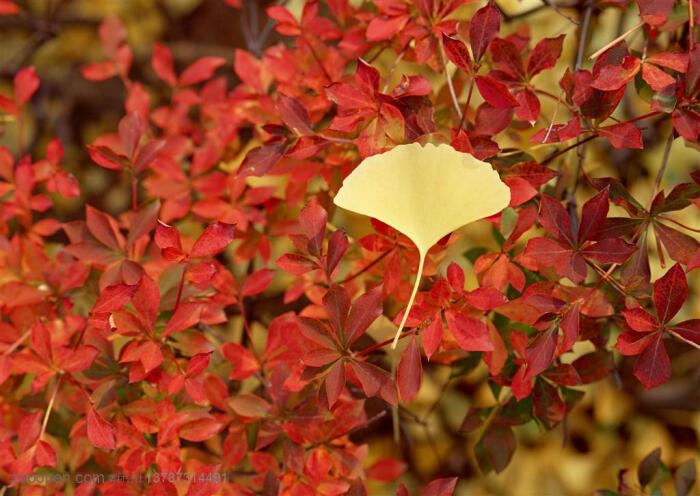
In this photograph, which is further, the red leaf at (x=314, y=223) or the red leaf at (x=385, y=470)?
the red leaf at (x=385, y=470)

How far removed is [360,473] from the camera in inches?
25.2

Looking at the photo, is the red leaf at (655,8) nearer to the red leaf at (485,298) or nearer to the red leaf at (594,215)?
the red leaf at (594,215)

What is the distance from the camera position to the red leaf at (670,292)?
1.69 ft

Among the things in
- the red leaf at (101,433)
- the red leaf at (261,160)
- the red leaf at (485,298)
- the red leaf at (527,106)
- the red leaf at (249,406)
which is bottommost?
the red leaf at (249,406)

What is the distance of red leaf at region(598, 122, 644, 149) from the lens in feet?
1.75

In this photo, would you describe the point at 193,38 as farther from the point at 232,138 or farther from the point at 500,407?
the point at 500,407

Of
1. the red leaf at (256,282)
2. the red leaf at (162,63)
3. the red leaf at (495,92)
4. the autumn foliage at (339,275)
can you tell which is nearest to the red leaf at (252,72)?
the autumn foliage at (339,275)

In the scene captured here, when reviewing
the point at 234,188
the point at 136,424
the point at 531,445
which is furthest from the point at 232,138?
the point at 531,445

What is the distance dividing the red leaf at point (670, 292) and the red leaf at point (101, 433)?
450mm

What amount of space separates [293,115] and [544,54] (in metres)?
0.22

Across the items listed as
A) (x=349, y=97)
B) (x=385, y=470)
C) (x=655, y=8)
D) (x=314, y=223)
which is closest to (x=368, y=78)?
(x=349, y=97)

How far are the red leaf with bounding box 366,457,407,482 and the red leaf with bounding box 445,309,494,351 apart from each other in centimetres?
31

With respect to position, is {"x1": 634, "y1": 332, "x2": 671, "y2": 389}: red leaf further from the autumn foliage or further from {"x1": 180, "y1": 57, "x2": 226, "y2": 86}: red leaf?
{"x1": 180, "y1": 57, "x2": 226, "y2": 86}: red leaf

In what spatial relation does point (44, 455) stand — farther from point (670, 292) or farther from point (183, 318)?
point (670, 292)
